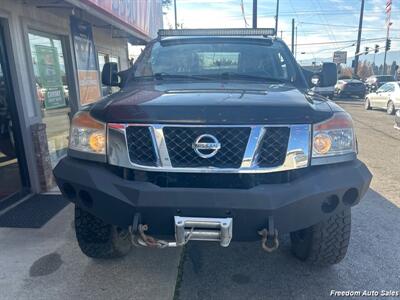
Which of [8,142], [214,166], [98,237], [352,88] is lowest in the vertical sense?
[352,88]

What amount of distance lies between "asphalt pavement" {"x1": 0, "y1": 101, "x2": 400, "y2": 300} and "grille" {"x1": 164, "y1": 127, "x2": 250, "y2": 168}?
1098 millimetres

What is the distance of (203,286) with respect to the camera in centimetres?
273

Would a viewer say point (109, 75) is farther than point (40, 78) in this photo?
No

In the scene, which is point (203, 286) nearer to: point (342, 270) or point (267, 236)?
point (267, 236)

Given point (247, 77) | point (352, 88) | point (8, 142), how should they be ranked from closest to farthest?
point (247, 77), point (8, 142), point (352, 88)

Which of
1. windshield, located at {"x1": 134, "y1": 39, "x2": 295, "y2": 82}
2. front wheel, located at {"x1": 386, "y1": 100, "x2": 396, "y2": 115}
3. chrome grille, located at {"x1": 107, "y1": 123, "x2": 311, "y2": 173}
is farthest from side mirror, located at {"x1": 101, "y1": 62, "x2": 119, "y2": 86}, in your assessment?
front wheel, located at {"x1": 386, "y1": 100, "x2": 396, "y2": 115}

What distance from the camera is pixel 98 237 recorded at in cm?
282

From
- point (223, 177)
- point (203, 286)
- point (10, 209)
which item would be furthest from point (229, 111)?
point (10, 209)

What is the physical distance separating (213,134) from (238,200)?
0.42m

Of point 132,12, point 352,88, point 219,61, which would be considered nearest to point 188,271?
point 219,61

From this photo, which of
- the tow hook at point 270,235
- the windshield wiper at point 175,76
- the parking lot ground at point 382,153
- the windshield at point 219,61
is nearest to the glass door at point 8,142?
the windshield at point 219,61

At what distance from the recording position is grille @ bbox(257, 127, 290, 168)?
7.03 feet

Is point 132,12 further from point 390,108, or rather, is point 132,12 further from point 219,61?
point 390,108

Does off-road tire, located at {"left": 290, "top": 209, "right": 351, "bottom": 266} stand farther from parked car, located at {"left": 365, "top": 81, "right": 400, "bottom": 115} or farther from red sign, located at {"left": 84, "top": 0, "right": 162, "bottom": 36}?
parked car, located at {"left": 365, "top": 81, "right": 400, "bottom": 115}
